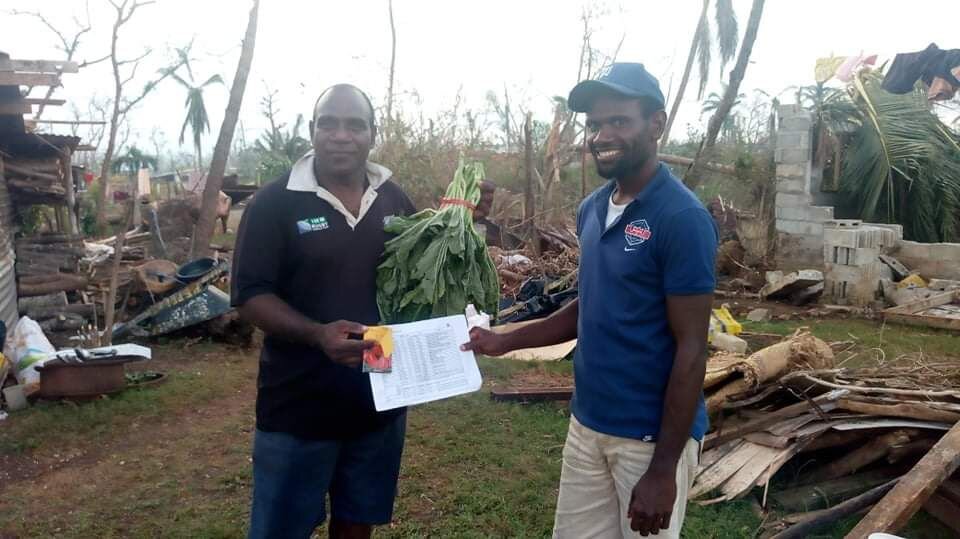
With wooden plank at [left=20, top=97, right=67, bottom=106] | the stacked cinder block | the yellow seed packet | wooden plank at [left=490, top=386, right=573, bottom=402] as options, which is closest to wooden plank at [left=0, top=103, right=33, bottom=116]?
wooden plank at [left=20, top=97, right=67, bottom=106]

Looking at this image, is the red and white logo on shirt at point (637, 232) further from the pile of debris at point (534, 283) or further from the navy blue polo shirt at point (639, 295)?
the pile of debris at point (534, 283)

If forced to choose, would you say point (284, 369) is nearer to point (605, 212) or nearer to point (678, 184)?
point (605, 212)

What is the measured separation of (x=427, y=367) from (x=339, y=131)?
3.06 ft

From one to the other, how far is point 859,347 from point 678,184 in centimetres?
740

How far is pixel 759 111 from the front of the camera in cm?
2316

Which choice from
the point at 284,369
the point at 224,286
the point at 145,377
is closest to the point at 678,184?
the point at 284,369

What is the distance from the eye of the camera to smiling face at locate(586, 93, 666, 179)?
2.41 m

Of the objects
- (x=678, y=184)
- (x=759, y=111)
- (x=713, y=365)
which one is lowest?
(x=713, y=365)

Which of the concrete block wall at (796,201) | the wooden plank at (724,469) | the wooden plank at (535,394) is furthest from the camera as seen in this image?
the concrete block wall at (796,201)

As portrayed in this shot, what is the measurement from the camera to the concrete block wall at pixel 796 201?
1261 centimetres

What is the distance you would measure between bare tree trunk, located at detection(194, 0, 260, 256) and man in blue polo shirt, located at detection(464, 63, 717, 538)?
1072 centimetres

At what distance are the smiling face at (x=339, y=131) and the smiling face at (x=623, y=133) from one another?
2.92 feet

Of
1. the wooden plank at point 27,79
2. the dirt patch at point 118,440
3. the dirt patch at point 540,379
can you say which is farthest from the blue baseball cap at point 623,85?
the wooden plank at point 27,79

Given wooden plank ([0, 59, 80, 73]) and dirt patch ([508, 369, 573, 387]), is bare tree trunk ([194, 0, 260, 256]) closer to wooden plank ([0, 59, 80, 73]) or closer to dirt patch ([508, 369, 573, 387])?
wooden plank ([0, 59, 80, 73])
